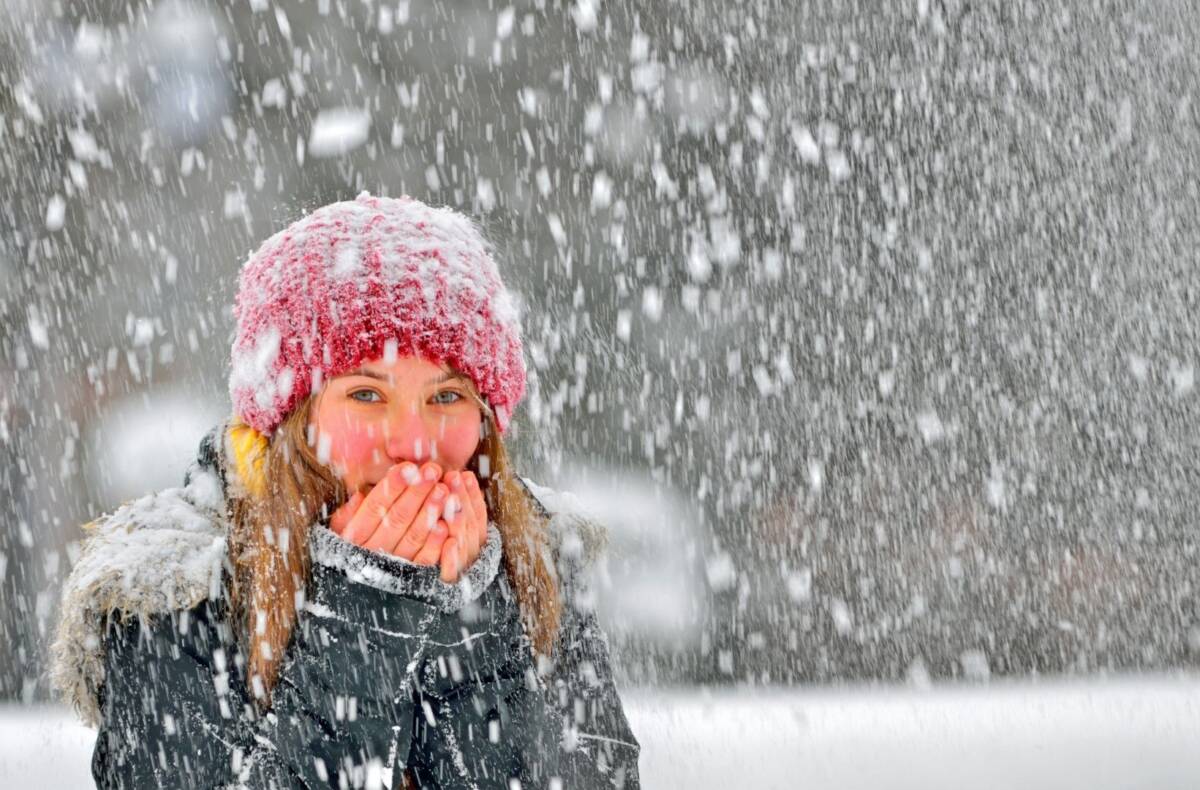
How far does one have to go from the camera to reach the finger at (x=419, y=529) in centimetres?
113

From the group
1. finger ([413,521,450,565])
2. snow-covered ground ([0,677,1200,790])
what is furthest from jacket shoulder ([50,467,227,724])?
snow-covered ground ([0,677,1200,790])

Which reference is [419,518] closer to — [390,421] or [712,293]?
[390,421]

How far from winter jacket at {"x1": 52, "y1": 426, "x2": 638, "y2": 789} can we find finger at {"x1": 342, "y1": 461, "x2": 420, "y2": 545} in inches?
0.8

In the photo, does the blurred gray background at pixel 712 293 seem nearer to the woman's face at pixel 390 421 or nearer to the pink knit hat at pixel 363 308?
the pink knit hat at pixel 363 308

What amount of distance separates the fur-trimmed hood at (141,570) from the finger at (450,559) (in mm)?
14

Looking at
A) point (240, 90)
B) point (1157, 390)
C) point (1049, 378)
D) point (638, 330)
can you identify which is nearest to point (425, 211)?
point (638, 330)

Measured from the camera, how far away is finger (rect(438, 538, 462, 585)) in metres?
1.16

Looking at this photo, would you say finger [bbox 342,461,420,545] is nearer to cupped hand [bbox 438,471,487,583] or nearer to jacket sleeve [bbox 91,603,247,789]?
cupped hand [bbox 438,471,487,583]

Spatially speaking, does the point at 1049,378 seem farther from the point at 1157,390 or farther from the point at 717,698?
the point at 717,698

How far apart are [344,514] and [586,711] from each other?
488 mm

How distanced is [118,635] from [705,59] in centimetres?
359

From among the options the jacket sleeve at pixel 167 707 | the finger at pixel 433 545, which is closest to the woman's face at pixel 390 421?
the finger at pixel 433 545

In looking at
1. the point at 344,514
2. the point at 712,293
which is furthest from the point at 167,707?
the point at 712,293

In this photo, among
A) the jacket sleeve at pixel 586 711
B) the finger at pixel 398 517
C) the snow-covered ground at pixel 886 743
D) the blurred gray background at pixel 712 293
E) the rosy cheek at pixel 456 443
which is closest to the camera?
the finger at pixel 398 517
